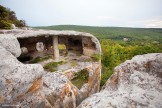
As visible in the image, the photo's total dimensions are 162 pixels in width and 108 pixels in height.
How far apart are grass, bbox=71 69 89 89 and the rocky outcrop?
15.2 feet

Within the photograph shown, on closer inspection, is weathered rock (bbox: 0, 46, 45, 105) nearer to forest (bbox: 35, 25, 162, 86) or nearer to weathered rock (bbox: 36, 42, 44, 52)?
weathered rock (bbox: 36, 42, 44, 52)

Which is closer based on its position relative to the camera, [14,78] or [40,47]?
[14,78]

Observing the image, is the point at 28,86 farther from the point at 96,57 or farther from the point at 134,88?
the point at 96,57

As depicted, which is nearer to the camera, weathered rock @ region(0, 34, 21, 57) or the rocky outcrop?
the rocky outcrop

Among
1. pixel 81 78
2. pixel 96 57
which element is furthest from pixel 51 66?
pixel 96 57

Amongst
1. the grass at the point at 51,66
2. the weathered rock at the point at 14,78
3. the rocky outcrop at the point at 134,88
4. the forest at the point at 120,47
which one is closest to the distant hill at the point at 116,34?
the forest at the point at 120,47

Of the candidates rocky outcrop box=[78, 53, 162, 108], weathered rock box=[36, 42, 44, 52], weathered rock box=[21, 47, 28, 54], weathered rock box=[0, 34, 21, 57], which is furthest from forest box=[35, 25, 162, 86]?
weathered rock box=[0, 34, 21, 57]

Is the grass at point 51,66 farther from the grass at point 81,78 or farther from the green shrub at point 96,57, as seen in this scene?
the green shrub at point 96,57

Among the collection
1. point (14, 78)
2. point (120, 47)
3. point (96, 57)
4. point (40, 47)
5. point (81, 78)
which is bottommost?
point (120, 47)

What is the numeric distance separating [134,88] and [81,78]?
6305 millimetres

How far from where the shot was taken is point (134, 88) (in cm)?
545

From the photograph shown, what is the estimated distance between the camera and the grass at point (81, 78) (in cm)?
1109

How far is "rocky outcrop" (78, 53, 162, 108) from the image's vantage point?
4617 mm

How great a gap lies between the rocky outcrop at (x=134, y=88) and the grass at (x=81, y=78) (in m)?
4.64
